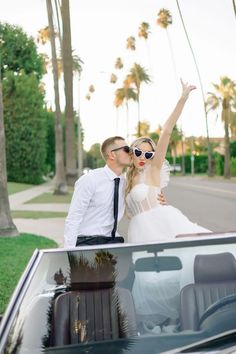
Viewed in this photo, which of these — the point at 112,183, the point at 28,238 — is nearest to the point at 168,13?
the point at 28,238

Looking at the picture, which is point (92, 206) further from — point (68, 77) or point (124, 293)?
point (68, 77)

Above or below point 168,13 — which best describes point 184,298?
below

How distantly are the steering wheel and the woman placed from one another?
232 centimetres

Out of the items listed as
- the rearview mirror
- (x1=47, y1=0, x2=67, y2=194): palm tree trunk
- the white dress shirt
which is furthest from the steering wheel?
(x1=47, y1=0, x2=67, y2=194): palm tree trunk

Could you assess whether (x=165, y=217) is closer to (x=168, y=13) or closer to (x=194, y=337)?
(x=194, y=337)

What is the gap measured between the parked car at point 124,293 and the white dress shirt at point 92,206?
2.00m

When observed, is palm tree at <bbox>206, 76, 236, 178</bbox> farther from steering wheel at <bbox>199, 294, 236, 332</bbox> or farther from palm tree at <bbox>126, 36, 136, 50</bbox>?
steering wheel at <bbox>199, 294, 236, 332</bbox>

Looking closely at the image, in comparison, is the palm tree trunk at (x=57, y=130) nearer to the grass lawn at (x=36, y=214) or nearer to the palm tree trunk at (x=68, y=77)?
the palm tree trunk at (x=68, y=77)

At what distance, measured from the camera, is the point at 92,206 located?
5750 mm

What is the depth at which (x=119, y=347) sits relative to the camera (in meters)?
3.28

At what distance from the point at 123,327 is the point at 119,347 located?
6.6 inches

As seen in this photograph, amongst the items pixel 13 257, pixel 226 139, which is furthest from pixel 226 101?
pixel 13 257

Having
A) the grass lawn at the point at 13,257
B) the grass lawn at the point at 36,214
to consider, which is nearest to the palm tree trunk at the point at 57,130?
the grass lawn at the point at 36,214

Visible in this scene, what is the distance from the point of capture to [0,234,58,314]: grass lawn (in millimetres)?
10156
